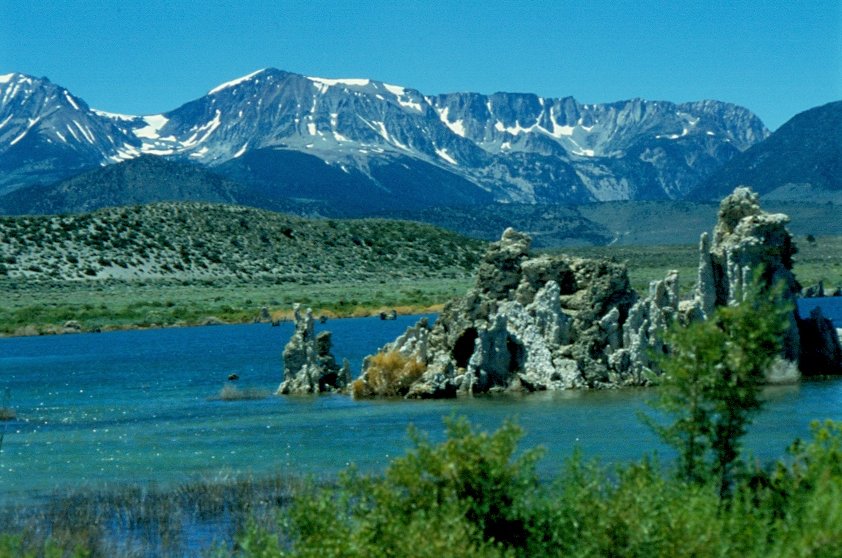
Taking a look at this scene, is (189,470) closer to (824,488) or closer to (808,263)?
(824,488)

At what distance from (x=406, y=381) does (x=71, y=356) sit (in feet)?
116

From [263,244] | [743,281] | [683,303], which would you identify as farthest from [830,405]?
[263,244]

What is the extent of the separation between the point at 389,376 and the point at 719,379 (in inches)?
981

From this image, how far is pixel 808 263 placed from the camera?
175 metres

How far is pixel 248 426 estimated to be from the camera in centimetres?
3453

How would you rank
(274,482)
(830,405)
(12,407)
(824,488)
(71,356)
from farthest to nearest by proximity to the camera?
(71,356) < (12,407) < (830,405) < (274,482) < (824,488)

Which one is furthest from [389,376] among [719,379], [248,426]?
[719,379]

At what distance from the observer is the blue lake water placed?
87.2ft

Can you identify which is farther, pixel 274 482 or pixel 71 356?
pixel 71 356

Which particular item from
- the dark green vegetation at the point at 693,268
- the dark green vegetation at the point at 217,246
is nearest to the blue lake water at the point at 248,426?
the dark green vegetation at the point at 693,268

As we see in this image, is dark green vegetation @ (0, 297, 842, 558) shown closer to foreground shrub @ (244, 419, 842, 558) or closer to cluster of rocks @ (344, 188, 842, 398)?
foreground shrub @ (244, 419, 842, 558)

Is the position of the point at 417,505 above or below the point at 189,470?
above

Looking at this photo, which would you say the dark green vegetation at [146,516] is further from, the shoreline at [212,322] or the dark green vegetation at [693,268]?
the dark green vegetation at [693,268]

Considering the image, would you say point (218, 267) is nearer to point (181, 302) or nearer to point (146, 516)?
point (181, 302)
